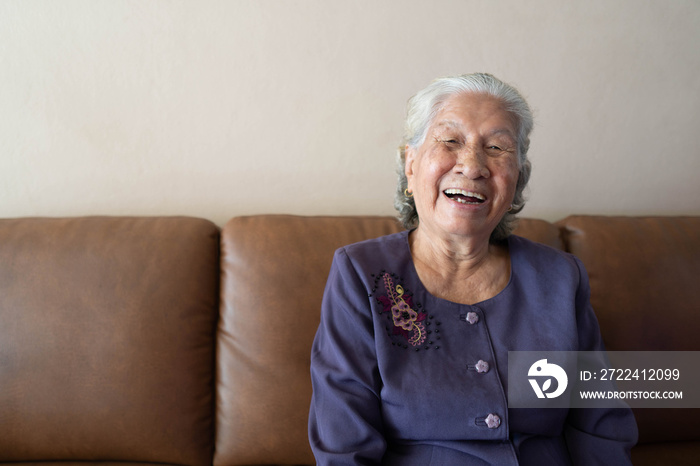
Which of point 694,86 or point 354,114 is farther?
point 694,86

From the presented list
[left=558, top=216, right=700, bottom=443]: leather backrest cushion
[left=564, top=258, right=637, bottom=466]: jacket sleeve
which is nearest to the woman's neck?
[left=564, top=258, right=637, bottom=466]: jacket sleeve

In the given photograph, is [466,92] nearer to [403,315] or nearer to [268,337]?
[403,315]

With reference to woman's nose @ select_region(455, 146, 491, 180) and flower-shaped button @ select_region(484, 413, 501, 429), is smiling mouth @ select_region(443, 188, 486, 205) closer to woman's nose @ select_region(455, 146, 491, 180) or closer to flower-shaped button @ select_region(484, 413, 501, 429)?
woman's nose @ select_region(455, 146, 491, 180)

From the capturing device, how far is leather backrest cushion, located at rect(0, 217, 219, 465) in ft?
4.59

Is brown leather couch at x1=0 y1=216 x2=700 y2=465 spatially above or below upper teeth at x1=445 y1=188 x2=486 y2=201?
below

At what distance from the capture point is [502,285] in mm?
1300

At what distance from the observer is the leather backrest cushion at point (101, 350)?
140cm

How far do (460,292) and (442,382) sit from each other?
0.23 m

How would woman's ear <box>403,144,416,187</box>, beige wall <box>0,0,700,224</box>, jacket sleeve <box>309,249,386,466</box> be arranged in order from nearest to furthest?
jacket sleeve <box>309,249,386,466</box> → woman's ear <box>403,144,416,187</box> → beige wall <box>0,0,700,224</box>

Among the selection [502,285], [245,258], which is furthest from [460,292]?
[245,258]

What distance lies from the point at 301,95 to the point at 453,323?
0.97 metres

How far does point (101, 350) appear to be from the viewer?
1.42m

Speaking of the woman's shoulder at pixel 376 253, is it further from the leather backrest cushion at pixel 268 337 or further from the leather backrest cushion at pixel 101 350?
the leather backrest cushion at pixel 101 350

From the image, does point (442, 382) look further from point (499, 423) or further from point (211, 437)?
point (211, 437)
